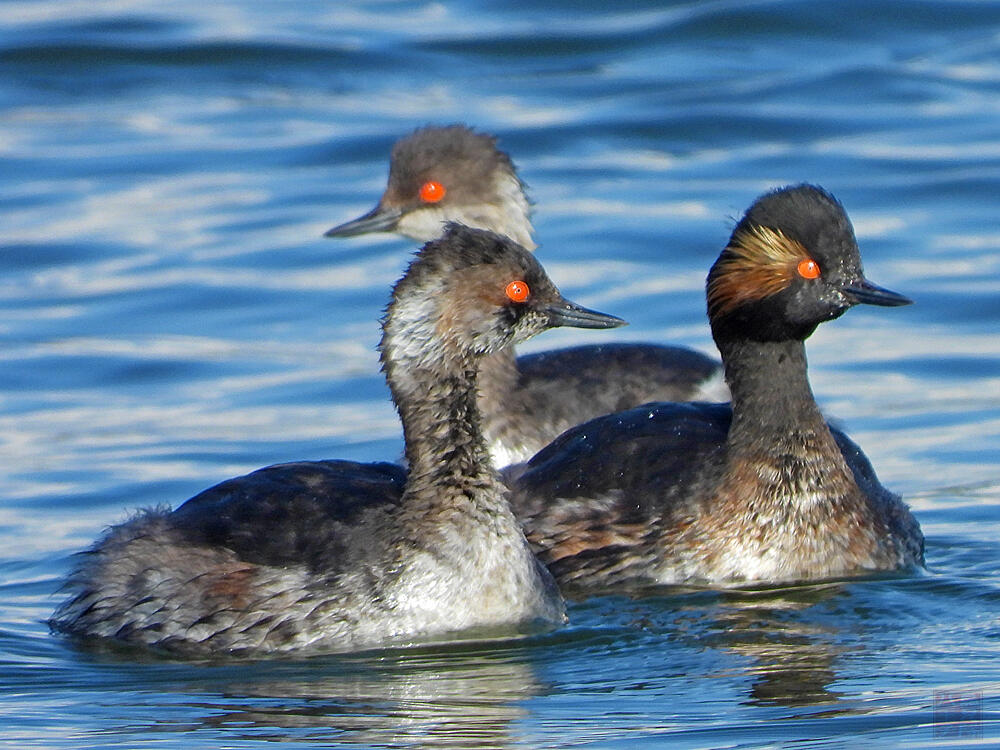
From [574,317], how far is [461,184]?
4320mm

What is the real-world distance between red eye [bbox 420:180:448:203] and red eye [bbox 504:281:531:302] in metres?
4.42

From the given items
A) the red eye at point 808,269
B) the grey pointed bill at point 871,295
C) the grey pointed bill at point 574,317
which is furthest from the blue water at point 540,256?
the grey pointed bill at point 574,317

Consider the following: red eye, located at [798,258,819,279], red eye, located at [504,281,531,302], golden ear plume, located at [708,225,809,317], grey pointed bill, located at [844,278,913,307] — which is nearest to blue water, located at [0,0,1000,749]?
golden ear plume, located at [708,225,809,317]

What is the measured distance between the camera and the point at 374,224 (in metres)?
12.6

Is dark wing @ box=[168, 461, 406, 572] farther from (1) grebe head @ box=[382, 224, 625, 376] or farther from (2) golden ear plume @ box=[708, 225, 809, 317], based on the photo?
(2) golden ear plume @ box=[708, 225, 809, 317]

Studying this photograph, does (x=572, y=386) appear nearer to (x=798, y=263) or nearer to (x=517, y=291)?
(x=798, y=263)

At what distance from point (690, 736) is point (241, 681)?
158 centimetres

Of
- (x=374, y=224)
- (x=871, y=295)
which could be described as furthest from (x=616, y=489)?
(x=374, y=224)

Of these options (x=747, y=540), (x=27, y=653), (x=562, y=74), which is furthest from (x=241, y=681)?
(x=562, y=74)

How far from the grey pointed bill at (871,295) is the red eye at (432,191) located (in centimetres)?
419

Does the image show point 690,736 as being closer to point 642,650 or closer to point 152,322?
point 642,650

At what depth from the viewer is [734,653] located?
7.53 m

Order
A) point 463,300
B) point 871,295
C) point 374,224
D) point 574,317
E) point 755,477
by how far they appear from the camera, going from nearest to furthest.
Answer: point 463,300, point 574,317, point 871,295, point 755,477, point 374,224

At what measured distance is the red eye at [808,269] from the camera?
8.55 meters
